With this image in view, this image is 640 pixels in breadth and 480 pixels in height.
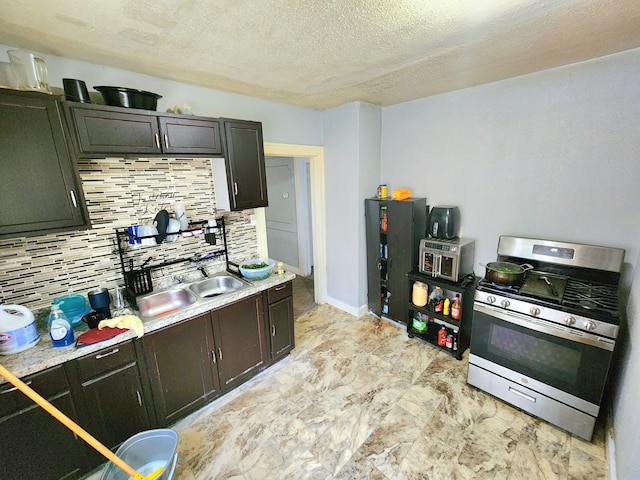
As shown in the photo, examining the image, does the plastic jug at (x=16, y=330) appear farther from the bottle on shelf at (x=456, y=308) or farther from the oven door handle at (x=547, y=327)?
the bottle on shelf at (x=456, y=308)

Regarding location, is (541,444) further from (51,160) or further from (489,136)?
(51,160)

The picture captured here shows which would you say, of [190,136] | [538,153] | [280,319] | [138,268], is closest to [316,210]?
[280,319]

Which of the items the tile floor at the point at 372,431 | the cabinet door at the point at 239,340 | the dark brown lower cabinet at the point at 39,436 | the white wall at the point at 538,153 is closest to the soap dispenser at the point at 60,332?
the dark brown lower cabinet at the point at 39,436

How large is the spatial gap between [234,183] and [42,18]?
130 centimetres

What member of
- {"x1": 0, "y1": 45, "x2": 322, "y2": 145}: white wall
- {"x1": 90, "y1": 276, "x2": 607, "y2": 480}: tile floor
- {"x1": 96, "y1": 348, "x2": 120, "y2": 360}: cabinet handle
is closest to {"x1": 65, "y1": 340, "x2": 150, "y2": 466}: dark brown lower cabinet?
{"x1": 96, "y1": 348, "x2": 120, "y2": 360}: cabinet handle

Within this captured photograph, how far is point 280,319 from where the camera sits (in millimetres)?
2543

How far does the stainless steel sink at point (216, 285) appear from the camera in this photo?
7.98ft

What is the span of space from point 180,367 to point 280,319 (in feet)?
2.89

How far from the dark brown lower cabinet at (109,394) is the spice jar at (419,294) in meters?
2.48

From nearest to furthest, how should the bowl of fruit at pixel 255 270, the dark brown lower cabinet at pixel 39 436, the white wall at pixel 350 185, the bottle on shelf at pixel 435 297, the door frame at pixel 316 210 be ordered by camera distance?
the dark brown lower cabinet at pixel 39 436 < the bowl of fruit at pixel 255 270 < the bottle on shelf at pixel 435 297 < the door frame at pixel 316 210 < the white wall at pixel 350 185

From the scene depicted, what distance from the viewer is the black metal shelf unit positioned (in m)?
2.56

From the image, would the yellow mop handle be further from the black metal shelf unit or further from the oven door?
the black metal shelf unit

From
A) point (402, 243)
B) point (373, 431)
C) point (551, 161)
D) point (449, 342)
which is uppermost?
point (551, 161)

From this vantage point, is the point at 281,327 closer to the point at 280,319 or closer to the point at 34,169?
the point at 280,319
